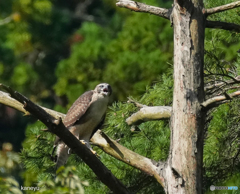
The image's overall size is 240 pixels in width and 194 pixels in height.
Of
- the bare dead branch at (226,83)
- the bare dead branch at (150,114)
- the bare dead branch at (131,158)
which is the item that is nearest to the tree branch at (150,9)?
the bare dead branch at (226,83)

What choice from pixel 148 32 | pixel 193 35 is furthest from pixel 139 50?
pixel 193 35

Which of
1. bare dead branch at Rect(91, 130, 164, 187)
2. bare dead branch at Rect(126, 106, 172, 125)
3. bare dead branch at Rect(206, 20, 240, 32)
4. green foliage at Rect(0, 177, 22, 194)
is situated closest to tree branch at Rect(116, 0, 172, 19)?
bare dead branch at Rect(206, 20, 240, 32)

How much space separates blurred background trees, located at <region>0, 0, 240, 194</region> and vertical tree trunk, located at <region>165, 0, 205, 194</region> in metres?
0.74

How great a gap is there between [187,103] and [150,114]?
79 cm

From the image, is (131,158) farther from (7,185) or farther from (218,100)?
(7,185)

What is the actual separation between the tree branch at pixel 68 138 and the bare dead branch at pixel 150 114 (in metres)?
0.84

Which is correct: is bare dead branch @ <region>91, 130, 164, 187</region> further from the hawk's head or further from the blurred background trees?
the hawk's head

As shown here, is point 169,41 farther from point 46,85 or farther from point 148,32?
point 46,85

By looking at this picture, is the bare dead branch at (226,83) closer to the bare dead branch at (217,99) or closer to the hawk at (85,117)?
the bare dead branch at (217,99)

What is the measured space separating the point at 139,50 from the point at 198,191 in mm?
7652

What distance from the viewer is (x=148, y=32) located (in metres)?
12.0

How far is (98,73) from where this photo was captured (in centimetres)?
1215

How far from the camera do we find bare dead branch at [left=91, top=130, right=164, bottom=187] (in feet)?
15.6

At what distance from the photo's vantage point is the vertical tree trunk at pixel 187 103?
457cm
